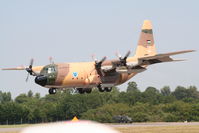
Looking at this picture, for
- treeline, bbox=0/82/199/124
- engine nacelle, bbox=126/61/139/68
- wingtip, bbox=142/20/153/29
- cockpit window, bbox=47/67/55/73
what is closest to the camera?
cockpit window, bbox=47/67/55/73

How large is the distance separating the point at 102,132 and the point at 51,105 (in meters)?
131

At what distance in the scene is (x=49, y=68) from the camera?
55125mm

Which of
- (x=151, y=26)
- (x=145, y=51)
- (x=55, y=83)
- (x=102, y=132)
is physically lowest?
(x=102, y=132)

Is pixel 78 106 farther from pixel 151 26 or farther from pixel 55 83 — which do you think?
pixel 55 83

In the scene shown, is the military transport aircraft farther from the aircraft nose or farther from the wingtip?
the wingtip

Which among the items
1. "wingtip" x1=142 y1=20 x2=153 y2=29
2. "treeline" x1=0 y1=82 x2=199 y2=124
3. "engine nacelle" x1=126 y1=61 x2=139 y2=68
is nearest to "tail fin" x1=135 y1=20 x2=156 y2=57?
"wingtip" x1=142 y1=20 x2=153 y2=29

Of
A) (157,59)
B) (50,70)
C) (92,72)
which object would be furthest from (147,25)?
(50,70)

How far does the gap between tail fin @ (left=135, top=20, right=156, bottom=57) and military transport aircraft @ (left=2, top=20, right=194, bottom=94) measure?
2332 millimetres

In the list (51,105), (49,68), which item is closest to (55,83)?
(49,68)

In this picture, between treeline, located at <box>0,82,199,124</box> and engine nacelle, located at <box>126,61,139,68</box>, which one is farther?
treeline, located at <box>0,82,199,124</box>

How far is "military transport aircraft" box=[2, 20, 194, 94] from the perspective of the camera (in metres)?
55.1

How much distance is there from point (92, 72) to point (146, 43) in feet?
43.3

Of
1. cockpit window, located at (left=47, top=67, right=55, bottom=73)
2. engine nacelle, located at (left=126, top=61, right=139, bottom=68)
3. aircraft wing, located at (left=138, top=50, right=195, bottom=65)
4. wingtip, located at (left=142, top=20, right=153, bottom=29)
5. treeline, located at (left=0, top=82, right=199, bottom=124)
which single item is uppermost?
wingtip, located at (left=142, top=20, right=153, bottom=29)

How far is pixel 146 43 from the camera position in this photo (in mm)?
68250
